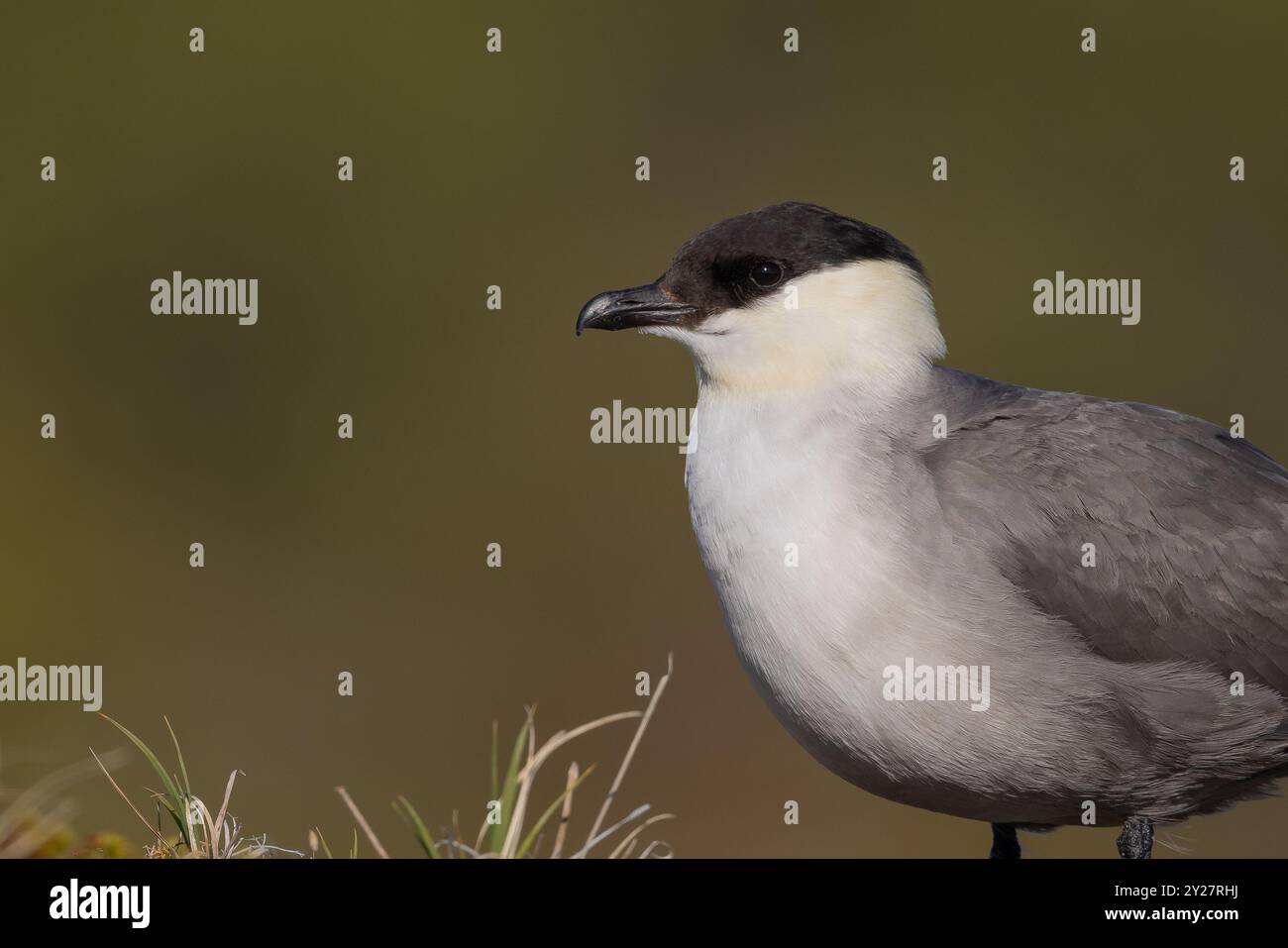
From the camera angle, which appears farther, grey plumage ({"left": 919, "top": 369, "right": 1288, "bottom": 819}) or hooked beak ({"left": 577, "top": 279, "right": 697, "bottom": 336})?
hooked beak ({"left": 577, "top": 279, "right": 697, "bottom": 336})

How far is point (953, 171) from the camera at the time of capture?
1545 centimetres

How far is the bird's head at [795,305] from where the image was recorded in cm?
490

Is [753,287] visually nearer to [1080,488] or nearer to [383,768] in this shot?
[1080,488]

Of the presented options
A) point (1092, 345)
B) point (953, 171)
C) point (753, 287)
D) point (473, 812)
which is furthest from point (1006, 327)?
point (753, 287)

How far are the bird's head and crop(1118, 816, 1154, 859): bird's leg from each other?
1.53 metres

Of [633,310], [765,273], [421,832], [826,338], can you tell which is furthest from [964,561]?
[421,832]

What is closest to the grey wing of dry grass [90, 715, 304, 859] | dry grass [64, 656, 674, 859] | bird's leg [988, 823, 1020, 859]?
bird's leg [988, 823, 1020, 859]

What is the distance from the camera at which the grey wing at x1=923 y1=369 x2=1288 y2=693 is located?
181 inches

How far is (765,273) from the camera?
500cm

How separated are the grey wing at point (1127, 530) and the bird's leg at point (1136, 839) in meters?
0.53

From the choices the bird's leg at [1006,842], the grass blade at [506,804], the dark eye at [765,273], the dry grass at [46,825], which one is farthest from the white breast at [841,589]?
the dry grass at [46,825]

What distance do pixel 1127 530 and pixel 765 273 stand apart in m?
1.38

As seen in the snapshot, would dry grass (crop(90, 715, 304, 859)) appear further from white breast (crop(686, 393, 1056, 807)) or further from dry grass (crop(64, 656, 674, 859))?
white breast (crop(686, 393, 1056, 807))

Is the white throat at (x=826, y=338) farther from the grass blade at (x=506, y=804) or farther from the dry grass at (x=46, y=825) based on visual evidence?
the dry grass at (x=46, y=825)
